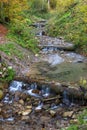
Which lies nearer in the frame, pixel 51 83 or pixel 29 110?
pixel 29 110

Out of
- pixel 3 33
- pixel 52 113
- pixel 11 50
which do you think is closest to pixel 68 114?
pixel 52 113

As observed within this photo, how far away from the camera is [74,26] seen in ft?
63.8

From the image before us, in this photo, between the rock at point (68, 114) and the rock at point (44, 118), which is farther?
the rock at point (68, 114)

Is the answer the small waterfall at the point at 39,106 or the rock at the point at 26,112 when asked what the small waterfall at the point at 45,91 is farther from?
the rock at the point at 26,112

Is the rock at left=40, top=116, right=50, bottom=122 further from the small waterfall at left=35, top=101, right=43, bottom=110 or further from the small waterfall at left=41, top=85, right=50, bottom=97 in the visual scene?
the small waterfall at left=41, top=85, right=50, bottom=97

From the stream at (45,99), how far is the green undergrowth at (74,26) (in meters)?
3.61

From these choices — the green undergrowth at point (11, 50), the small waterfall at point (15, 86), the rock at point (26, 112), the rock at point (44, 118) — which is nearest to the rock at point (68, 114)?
the rock at point (44, 118)

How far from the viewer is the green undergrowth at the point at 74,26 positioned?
56.3ft

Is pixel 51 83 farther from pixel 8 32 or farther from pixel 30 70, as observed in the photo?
pixel 8 32

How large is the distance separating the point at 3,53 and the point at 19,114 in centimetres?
508

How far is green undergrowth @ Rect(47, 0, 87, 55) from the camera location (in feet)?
56.3

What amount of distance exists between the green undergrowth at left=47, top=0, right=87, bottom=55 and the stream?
11.8ft

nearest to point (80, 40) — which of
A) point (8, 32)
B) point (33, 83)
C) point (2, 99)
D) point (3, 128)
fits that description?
point (8, 32)

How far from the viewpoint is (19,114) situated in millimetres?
8852
